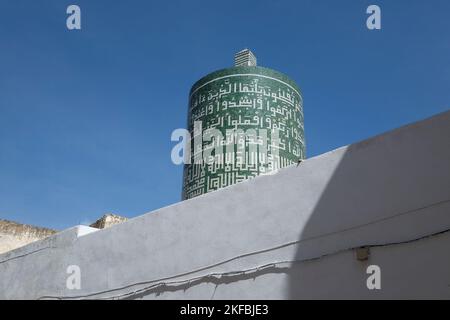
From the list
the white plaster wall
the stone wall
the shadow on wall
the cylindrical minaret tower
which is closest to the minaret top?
the cylindrical minaret tower

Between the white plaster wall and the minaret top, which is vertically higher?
the minaret top

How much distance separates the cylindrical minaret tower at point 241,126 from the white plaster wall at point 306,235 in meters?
1.54

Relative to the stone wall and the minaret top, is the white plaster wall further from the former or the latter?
the stone wall

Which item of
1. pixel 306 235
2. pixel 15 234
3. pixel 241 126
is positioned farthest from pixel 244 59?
pixel 15 234

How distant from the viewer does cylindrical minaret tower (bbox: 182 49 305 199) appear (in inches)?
234

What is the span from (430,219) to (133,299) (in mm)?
2571

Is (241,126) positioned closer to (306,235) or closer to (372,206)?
(306,235)

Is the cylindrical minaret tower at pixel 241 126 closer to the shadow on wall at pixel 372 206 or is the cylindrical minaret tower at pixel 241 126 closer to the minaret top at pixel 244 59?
the minaret top at pixel 244 59

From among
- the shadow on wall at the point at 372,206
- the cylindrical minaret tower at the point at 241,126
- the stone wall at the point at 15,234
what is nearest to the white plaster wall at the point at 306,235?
the shadow on wall at the point at 372,206

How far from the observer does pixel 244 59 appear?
22.2 ft

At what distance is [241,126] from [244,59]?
1154 millimetres

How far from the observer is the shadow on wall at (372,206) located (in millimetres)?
2998
